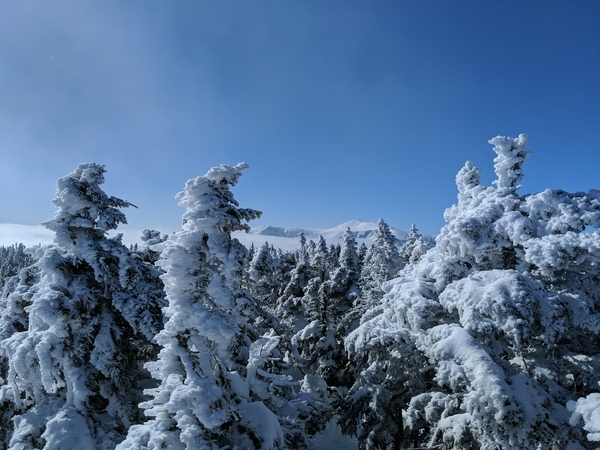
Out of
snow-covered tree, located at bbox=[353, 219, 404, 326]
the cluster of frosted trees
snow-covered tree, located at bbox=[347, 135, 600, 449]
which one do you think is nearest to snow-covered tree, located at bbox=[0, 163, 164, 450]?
the cluster of frosted trees

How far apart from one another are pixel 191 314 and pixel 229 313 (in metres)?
0.97

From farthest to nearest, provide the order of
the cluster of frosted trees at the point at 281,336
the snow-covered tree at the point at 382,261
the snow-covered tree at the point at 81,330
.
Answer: the snow-covered tree at the point at 382,261 → the snow-covered tree at the point at 81,330 → the cluster of frosted trees at the point at 281,336

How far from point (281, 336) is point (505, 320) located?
5571 millimetres

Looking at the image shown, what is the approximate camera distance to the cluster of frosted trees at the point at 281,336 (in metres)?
7.29

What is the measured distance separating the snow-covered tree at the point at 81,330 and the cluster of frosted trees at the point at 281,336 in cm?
5

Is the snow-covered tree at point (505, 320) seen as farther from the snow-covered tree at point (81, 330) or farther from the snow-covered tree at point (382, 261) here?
A: the snow-covered tree at point (382, 261)

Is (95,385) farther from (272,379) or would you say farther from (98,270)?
(272,379)

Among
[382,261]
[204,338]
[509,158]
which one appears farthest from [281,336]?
[382,261]

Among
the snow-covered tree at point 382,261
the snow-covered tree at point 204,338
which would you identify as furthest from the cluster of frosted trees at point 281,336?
the snow-covered tree at point 382,261

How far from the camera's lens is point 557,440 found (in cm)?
718

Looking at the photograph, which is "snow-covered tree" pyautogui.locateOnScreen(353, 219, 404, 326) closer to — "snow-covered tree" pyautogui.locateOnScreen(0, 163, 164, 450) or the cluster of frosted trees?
the cluster of frosted trees

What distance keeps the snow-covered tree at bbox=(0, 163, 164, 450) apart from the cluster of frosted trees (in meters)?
0.05

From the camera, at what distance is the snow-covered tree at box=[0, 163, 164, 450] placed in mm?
10219

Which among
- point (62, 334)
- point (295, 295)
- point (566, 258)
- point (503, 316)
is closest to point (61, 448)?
point (62, 334)
